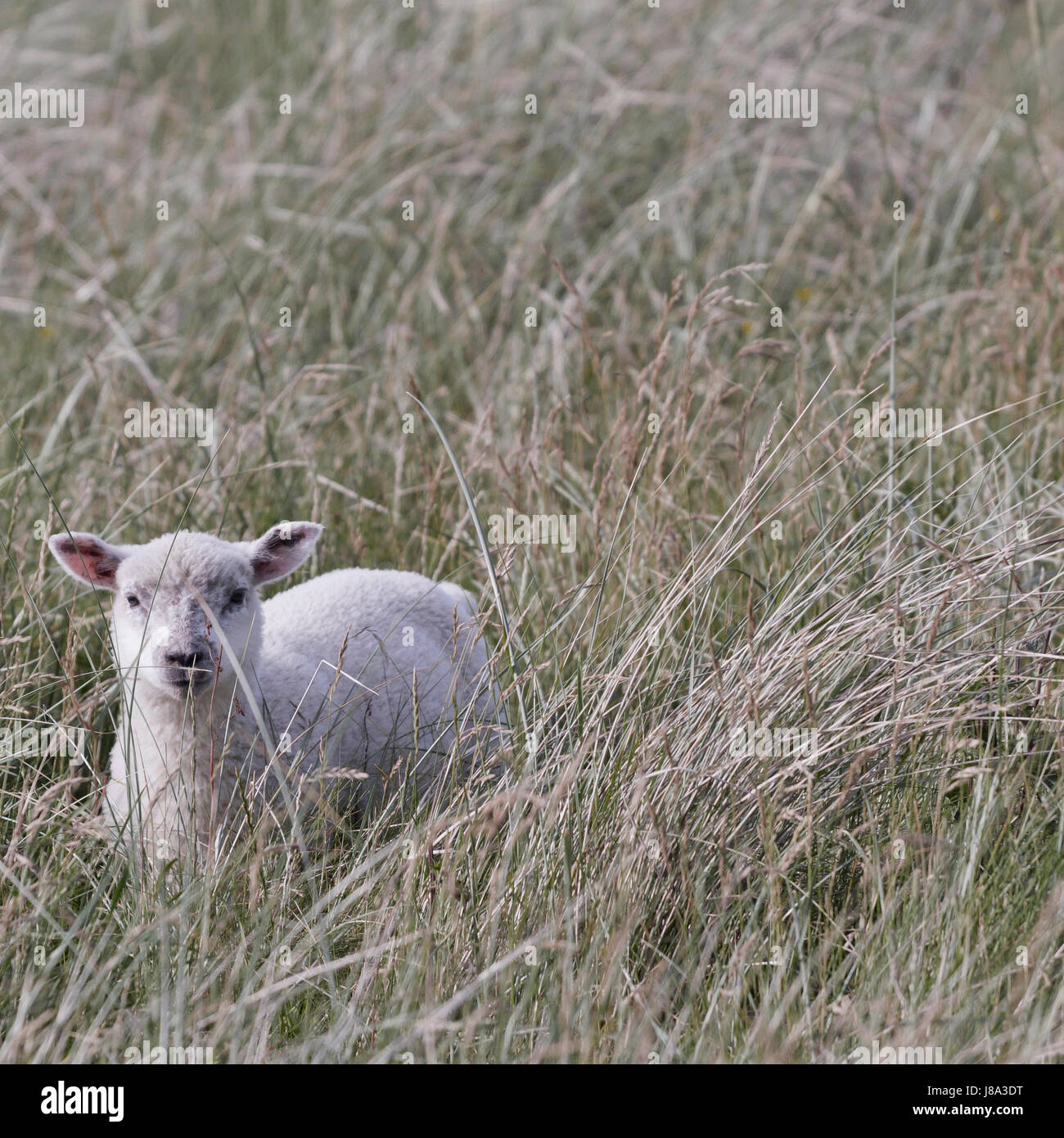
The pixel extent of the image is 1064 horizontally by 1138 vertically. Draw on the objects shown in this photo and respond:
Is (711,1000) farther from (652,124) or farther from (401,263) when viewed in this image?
(652,124)

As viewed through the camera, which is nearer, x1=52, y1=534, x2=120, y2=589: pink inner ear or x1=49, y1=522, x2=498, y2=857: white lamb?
x1=49, y1=522, x2=498, y2=857: white lamb

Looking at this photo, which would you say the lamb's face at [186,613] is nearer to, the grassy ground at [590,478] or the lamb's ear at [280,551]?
the lamb's ear at [280,551]

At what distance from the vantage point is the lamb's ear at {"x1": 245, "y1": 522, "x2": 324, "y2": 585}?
11.4 feet

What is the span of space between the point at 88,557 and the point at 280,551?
48cm

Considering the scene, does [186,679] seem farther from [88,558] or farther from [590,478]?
[590,478]

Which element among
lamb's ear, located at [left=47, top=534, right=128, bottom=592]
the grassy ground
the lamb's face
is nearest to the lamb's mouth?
the lamb's face

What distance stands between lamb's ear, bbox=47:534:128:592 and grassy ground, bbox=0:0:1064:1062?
6.8 inches

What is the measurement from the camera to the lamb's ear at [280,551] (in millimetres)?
3486

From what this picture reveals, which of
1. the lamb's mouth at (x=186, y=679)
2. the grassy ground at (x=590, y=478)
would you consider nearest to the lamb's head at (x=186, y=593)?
the lamb's mouth at (x=186, y=679)

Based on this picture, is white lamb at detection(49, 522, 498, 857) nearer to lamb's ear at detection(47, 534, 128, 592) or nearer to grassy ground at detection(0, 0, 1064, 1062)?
lamb's ear at detection(47, 534, 128, 592)

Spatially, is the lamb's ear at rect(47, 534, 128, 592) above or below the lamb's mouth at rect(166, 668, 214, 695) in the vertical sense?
above
